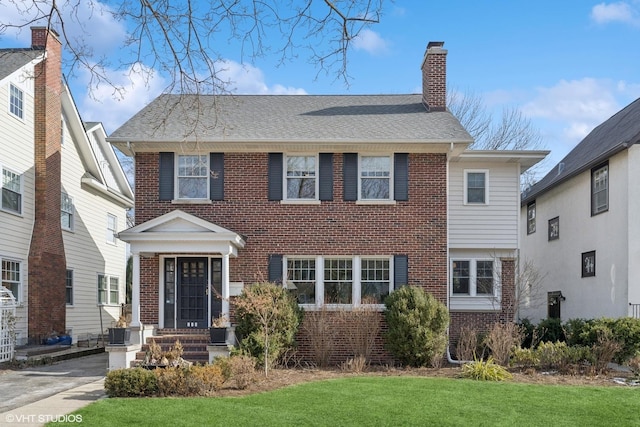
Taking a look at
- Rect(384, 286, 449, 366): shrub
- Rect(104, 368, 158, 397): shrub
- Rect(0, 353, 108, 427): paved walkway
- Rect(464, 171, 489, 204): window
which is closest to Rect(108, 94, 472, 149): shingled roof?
Rect(464, 171, 489, 204): window

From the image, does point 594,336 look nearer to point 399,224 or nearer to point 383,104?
point 399,224

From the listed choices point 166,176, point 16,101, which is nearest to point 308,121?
point 166,176

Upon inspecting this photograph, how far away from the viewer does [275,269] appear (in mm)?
16656

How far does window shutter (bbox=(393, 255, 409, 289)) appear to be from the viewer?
655 inches

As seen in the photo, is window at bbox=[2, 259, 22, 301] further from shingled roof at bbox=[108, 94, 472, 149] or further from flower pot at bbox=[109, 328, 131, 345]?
flower pot at bbox=[109, 328, 131, 345]

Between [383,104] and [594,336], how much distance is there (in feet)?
28.6

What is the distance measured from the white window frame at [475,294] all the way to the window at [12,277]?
41.3 ft

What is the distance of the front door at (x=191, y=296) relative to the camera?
16.5 meters

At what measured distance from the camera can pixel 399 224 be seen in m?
16.8

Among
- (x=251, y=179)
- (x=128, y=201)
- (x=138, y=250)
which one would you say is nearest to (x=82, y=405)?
(x=138, y=250)

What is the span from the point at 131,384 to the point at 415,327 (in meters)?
6.88

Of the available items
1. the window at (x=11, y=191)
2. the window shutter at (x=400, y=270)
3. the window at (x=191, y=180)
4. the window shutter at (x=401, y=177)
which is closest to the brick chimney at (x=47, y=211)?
the window at (x=11, y=191)

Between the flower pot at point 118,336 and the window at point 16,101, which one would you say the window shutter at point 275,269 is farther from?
the window at point 16,101

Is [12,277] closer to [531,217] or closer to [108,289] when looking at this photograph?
[108,289]
